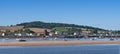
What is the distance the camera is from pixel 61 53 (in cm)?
7319

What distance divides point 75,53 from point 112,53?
20.8 ft

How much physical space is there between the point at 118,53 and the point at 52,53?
37.7 ft

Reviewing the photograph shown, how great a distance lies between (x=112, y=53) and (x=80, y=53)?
547 centimetres

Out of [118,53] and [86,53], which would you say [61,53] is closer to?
[86,53]

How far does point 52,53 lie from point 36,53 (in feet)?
11.3

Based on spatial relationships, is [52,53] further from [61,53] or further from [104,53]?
[104,53]

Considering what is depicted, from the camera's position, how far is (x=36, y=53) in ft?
249

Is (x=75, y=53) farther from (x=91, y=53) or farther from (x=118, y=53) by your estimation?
(x=118, y=53)

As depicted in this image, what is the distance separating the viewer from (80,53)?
239 ft

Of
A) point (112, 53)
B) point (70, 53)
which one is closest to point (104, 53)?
point (112, 53)

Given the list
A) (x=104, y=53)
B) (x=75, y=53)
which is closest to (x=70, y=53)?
(x=75, y=53)

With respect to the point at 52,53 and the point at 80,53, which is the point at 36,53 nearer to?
the point at 52,53

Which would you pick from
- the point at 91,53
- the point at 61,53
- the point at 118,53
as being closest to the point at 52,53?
the point at 61,53

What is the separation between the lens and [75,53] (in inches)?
2864
